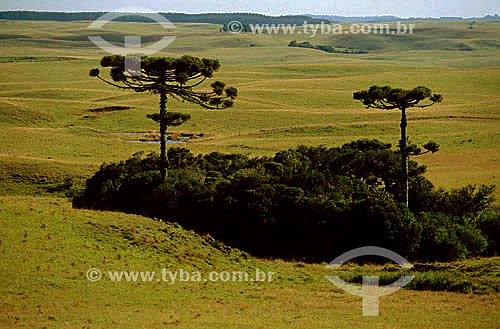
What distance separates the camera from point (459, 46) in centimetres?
19938

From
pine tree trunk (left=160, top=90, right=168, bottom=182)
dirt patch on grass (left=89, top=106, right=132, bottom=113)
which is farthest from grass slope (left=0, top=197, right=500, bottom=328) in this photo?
dirt patch on grass (left=89, top=106, right=132, bottom=113)

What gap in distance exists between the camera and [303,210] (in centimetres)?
2620

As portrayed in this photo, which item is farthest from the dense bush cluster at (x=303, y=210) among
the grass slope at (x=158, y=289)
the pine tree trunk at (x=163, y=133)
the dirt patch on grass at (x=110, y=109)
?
the dirt patch on grass at (x=110, y=109)

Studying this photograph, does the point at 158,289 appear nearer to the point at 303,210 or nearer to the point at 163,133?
the point at 303,210

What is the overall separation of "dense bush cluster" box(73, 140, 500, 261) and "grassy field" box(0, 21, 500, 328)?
5.30 ft

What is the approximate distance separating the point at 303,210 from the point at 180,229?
4.92 metres

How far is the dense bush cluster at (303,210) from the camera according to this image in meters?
25.5

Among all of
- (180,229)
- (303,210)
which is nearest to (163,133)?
(180,229)

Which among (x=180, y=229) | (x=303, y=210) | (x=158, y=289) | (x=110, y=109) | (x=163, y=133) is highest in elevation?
(x=163, y=133)

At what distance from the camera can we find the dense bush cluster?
25484 mm

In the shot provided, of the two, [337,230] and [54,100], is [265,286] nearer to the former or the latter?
[337,230]

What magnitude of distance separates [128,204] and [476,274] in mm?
15170

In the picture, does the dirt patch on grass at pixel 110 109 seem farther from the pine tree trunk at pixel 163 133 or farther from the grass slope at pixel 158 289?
the grass slope at pixel 158 289

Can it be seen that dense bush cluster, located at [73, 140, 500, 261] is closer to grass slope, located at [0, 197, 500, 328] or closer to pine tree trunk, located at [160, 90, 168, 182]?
pine tree trunk, located at [160, 90, 168, 182]
